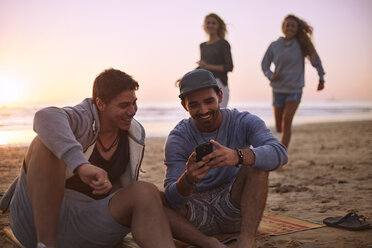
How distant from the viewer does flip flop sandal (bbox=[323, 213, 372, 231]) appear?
11.3 ft

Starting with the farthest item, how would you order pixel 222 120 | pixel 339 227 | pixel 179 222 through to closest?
pixel 339 227 < pixel 222 120 < pixel 179 222

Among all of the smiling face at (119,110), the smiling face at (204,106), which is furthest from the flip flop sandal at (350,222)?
the smiling face at (119,110)

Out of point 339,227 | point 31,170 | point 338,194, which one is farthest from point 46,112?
point 338,194

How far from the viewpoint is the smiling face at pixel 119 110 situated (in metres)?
2.90

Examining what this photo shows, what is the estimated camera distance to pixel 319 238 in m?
3.31

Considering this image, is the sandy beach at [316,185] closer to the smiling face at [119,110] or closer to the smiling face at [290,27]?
the smiling face at [119,110]

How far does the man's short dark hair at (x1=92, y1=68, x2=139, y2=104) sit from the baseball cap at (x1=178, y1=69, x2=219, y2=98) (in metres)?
0.38

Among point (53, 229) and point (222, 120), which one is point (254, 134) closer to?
point (222, 120)

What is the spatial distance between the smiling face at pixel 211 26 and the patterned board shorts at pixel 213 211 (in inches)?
141

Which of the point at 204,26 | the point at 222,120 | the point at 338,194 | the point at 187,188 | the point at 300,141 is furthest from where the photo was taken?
the point at 300,141

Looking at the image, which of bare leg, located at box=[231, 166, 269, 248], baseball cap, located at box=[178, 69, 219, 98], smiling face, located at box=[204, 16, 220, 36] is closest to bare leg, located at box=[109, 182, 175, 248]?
bare leg, located at box=[231, 166, 269, 248]

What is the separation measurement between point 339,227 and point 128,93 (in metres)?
2.11

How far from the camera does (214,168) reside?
3.07m

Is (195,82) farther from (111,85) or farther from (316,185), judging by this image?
(316,185)
